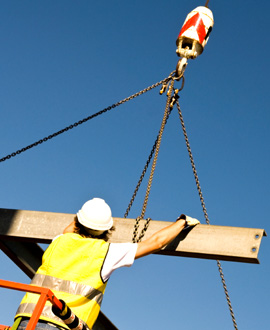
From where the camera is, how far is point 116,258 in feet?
16.6

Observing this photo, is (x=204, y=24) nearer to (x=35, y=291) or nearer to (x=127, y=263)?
(x=127, y=263)

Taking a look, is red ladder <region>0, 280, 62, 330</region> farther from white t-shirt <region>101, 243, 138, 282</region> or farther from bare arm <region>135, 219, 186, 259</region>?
bare arm <region>135, 219, 186, 259</region>

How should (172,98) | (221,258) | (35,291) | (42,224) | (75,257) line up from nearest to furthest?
(35,291) < (75,257) < (221,258) < (42,224) < (172,98)

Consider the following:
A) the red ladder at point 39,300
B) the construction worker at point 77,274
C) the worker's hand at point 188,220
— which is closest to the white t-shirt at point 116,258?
the construction worker at point 77,274

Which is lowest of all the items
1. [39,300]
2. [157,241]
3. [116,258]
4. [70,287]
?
[39,300]

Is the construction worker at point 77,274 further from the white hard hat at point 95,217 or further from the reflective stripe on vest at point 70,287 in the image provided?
the white hard hat at point 95,217

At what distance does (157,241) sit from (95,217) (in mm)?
677

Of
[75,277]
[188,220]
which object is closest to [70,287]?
[75,277]

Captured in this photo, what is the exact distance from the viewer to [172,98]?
809 centimetres

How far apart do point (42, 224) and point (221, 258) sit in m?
2.07

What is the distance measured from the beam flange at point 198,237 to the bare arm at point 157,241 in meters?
0.49

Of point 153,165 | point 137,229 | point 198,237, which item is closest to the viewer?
point 198,237

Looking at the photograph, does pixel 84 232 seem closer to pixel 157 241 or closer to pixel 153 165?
pixel 157 241

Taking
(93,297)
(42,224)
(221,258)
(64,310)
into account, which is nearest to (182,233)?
(221,258)
